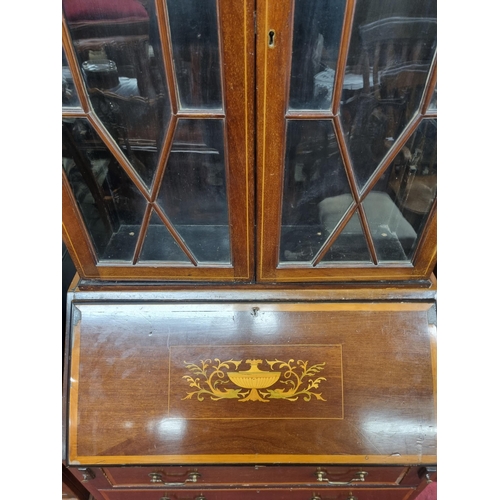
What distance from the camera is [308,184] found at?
743 mm

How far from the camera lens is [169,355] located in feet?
2.90

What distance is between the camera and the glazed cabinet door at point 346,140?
0.57 metres

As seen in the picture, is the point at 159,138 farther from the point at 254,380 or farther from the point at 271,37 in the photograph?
the point at 254,380

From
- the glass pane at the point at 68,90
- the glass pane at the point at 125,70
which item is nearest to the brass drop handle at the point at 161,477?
the glass pane at the point at 125,70

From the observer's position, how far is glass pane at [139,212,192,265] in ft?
2.68

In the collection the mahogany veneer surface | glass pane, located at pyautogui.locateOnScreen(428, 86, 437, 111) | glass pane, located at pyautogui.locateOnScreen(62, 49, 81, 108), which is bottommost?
the mahogany veneer surface

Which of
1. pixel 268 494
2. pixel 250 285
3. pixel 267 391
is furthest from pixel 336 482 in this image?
pixel 250 285

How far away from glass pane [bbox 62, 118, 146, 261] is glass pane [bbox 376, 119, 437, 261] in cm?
42

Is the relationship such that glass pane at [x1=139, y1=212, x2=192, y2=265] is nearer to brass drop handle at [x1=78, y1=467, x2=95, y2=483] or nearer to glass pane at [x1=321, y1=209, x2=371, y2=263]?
glass pane at [x1=321, y1=209, x2=371, y2=263]

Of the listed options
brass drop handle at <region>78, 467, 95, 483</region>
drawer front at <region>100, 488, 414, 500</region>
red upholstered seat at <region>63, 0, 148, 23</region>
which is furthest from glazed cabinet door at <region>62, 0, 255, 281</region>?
drawer front at <region>100, 488, 414, 500</region>

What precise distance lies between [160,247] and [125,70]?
12.8 inches

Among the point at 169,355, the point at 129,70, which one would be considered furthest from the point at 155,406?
the point at 129,70

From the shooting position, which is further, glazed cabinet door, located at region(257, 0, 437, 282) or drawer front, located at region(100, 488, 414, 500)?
drawer front, located at region(100, 488, 414, 500)

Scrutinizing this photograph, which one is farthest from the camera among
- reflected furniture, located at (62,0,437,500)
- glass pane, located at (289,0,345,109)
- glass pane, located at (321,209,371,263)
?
glass pane, located at (321,209,371,263)
